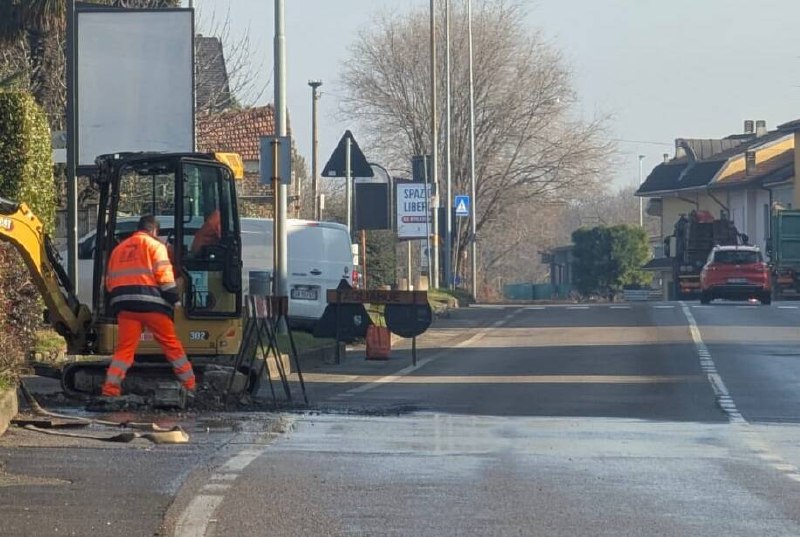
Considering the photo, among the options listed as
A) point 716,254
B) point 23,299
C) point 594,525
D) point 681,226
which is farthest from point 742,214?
point 594,525

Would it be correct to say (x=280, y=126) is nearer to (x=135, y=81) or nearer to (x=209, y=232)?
(x=135, y=81)

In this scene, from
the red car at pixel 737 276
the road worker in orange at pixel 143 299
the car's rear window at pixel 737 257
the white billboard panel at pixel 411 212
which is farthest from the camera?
the car's rear window at pixel 737 257

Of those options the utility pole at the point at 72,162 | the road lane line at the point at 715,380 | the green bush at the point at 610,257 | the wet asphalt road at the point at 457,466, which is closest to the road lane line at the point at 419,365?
the wet asphalt road at the point at 457,466

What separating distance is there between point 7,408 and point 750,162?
69.1 metres

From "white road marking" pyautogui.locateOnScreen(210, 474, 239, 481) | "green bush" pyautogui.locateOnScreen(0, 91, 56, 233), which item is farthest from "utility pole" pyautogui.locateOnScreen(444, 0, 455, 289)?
"white road marking" pyautogui.locateOnScreen(210, 474, 239, 481)

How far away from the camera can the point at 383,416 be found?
14453 mm

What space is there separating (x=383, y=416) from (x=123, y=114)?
37.7 ft

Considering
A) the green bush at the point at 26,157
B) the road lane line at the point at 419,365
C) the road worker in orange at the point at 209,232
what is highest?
the green bush at the point at 26,157

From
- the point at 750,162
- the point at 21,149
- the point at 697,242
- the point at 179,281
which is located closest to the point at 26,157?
the point at 21,149

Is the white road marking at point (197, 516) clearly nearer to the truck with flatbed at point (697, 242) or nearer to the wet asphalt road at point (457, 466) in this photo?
the wet asphalt road at point (457, 466)

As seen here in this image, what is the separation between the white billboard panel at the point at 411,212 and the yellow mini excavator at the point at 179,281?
25.9m

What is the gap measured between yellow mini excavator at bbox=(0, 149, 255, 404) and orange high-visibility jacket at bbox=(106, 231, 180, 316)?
76 cm

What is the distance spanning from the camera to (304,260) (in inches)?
984

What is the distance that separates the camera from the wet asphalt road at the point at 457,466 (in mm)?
8500
